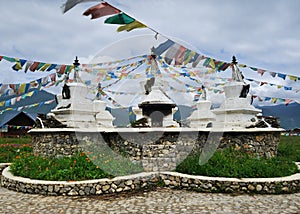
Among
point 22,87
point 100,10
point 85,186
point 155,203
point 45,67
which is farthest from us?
point 22,87

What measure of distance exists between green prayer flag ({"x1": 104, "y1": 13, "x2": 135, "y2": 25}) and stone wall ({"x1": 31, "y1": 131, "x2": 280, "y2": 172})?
3377mm

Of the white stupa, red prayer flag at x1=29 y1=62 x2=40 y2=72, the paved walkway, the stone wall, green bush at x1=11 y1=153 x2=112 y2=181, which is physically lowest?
the paved walkway

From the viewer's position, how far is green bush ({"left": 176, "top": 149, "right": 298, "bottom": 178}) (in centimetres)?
694

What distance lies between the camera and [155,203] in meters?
5.80

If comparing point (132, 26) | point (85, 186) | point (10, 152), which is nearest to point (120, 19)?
point (132, 26)

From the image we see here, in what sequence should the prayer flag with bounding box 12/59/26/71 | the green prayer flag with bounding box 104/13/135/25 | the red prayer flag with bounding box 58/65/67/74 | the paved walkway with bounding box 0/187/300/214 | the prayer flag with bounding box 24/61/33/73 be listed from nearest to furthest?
the paved walkway with bounding box 0/187/300/214 < the green prayer flag with bounding box 104/13/135/25 < the prayer flag with bounding box 12/59/26/71 < the prayer flag with bounding box 24/61/33/73 < the red prayer flag with bounding box 58/65/67/74

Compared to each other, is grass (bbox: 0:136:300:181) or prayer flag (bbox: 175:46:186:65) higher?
prayer flag (bbox: 175:46:186:65)

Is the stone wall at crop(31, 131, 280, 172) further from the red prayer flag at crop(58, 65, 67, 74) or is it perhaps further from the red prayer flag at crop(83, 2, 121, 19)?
the red prayer flag at crop(83, 2, 121, 19)

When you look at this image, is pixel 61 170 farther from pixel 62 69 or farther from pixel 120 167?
pixel 62 69

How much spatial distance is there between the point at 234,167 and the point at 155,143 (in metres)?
2.38

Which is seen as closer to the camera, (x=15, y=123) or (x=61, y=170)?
(x=61, y=170)

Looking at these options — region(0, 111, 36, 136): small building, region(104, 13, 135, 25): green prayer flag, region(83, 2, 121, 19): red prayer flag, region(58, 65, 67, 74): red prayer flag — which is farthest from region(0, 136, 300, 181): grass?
region(0, 111, 36, 136): small building

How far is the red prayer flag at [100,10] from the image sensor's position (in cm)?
728

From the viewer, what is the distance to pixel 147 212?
517 centimetres
